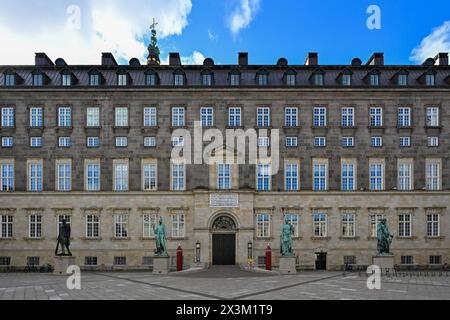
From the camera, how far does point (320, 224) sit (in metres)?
53.8

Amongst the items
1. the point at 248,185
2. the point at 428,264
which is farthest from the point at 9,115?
the point at 428,264

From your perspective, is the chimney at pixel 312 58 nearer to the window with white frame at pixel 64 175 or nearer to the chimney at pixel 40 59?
the window with white frame at pixel 64 175

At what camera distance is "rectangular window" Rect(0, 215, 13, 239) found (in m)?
53.5

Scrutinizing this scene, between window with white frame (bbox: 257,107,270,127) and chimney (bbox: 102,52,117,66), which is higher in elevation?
chimney (bbox: 102,52,117,66)

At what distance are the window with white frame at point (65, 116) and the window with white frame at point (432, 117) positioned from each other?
1386 inches

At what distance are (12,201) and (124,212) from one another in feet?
35.7

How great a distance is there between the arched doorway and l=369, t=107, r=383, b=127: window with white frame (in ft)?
55.8

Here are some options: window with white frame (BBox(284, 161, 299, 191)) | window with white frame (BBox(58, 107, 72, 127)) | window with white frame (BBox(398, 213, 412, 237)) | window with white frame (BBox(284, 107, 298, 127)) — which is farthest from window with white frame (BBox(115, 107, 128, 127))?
window with white frame (BBox(398, 213, 412, 237))

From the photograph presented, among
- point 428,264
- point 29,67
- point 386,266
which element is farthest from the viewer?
point 29,67

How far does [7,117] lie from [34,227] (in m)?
11.1

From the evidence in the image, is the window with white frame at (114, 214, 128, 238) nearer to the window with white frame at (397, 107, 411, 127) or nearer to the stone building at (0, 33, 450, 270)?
the stone building at (0, 33, 450, 270)

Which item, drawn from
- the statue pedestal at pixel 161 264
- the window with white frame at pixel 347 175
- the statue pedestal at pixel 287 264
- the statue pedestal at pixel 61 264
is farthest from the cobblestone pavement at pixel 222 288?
the window with white frame at pixel 347 175

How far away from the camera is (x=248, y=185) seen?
53.9 meters

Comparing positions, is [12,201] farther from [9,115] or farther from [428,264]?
[428,264]
